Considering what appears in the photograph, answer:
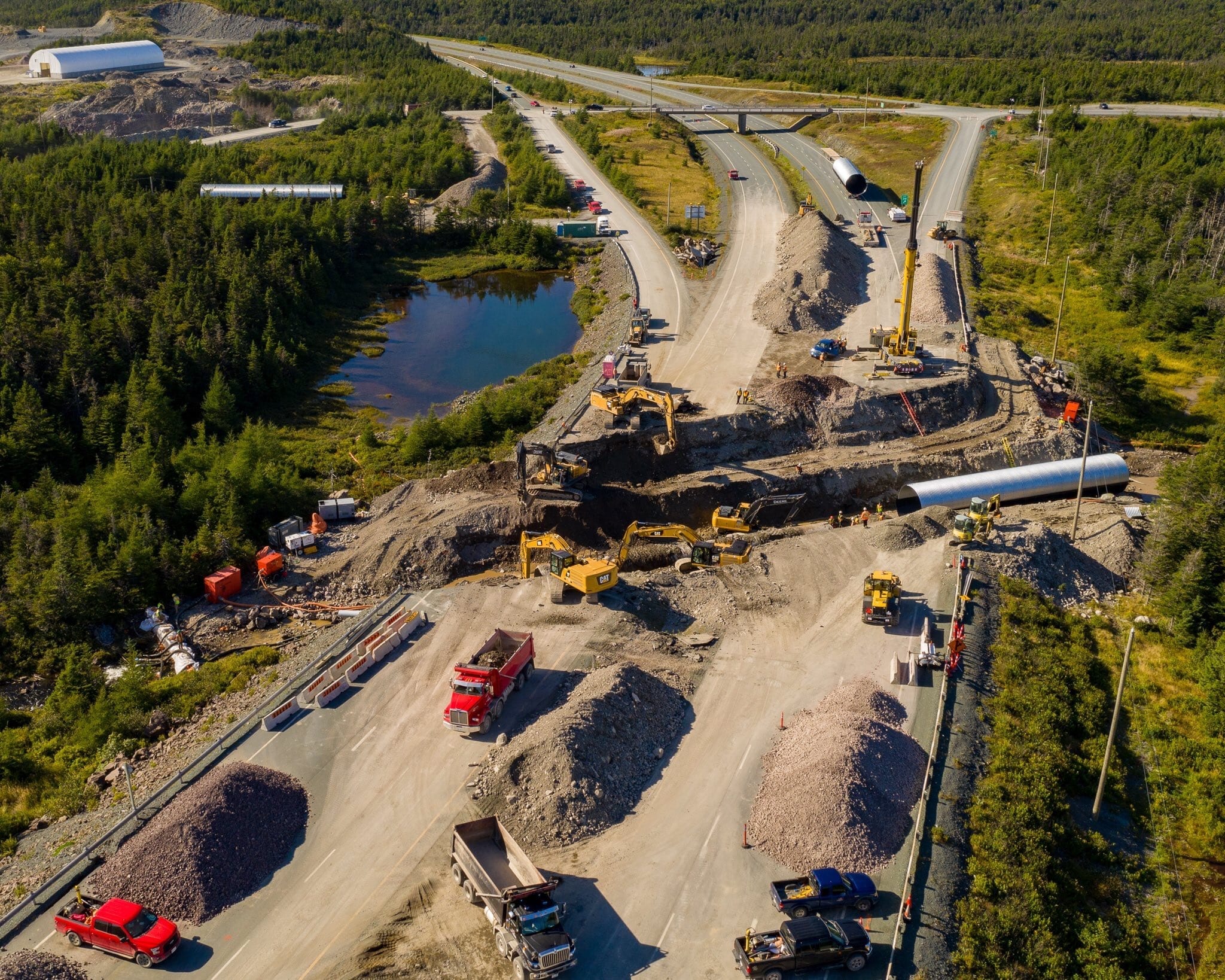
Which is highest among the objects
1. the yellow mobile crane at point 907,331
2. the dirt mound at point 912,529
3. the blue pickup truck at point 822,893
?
the yellow mobile crane at point 907,331

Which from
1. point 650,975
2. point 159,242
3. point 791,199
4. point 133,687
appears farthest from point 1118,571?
point 159,242

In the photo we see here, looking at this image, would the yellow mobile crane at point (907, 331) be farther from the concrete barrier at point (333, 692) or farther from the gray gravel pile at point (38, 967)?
the gray gravel pile at point (38, 967)

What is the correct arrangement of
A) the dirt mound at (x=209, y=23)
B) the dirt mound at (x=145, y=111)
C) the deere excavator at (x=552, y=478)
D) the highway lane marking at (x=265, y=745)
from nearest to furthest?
the highway lane marking at (x=265, y=745), the deere excavator at (x=552, y=478), the dirt mound at (x=145, y=111), the dirt mound at (x=209, y=23)

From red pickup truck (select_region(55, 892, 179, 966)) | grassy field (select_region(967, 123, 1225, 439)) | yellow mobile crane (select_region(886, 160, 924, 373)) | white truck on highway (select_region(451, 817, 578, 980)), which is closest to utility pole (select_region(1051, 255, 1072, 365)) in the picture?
grassy field (select_region(967, 123, 1225, 439))

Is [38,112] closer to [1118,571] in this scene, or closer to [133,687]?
[133,687]

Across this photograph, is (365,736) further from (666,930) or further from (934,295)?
(934,295)

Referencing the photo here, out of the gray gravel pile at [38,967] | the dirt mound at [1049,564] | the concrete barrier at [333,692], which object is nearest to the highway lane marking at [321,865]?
the gray gravel pile at [38,967]

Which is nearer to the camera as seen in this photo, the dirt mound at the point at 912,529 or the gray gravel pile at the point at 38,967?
the gray gravel pile at the point at 38,967
